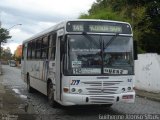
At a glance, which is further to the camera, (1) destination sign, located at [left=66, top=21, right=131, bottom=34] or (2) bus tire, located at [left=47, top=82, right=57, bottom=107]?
(2) bus tire, located at [left=47, top=82, right=57, bottom=107]

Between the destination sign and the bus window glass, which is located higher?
the destination sign

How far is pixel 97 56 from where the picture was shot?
13.1m

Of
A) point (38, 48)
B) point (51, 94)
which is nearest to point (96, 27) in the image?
point (51, 94)

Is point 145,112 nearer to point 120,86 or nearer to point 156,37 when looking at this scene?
point 120,86

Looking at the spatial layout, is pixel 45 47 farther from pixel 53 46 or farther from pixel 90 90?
pixel 90 90

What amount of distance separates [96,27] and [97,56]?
0.99 meters

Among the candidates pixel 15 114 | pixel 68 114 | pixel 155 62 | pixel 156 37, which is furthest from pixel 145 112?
pixel 156 37

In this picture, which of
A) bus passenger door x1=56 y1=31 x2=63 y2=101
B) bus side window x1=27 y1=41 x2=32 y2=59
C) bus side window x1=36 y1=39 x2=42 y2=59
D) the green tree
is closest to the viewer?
bus passenger door x1=56 y1=31 x2=63 y2=101

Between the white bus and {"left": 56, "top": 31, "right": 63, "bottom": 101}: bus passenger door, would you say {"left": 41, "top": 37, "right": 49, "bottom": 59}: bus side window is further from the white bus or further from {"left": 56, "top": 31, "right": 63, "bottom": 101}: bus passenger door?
the white bus

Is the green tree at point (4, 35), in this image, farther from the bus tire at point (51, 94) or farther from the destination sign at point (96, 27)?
the destination sign at point (96, 27)

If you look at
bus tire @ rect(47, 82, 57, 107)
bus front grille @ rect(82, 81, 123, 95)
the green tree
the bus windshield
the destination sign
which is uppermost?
the green tree

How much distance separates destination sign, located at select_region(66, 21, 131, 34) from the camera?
13.3 m

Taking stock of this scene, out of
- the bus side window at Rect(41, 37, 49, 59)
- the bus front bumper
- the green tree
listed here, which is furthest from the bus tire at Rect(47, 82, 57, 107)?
the green tree

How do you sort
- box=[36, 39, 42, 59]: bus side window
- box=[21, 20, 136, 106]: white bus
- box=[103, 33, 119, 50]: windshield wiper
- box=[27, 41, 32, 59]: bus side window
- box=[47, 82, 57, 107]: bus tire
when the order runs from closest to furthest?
box=[21, 20, 136, 106]: white bus → box=[103, 33, 119, 50]: windshield wiper → box=[47, 82, 57, 107]: bus tire → box=[36, 39, 42, 59]: bus side window → box=[27, 41, 32, 59]: bus side window
